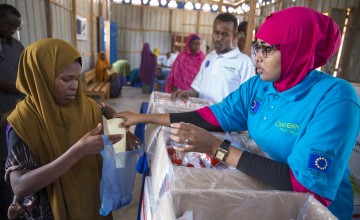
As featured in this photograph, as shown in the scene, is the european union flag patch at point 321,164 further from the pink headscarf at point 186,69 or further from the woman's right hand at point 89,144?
the pink headscarf at point 186,69

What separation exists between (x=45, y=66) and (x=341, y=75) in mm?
7480

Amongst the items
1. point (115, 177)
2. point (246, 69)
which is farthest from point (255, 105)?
point (246, 69)

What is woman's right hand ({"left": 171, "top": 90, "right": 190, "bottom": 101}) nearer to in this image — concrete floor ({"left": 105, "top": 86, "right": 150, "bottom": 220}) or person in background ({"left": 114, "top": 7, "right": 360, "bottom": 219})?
person in background ({"left": 114, "top": 7, "right": 360, "bottom": 219})

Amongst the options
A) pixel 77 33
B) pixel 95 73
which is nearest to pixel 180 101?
pixel 77 33

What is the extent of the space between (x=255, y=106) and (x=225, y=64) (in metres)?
1.19

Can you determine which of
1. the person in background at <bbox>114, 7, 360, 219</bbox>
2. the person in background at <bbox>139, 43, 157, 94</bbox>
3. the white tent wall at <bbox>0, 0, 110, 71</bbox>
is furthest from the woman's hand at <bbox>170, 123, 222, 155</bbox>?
the person in background at <bbox>139, 43, 157, 94</bbox>

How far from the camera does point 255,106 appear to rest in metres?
1.16

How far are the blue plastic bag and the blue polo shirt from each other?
1.92 ft

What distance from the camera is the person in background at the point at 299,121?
0.79 metres

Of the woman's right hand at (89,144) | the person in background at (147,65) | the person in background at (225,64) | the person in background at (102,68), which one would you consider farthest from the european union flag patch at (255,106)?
the person in background at (147,65)

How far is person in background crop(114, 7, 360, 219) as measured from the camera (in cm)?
79

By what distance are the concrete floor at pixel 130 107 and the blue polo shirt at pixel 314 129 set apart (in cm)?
173

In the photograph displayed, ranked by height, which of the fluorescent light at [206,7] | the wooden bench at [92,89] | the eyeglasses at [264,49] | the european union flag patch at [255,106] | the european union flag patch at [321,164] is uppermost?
the fluorescent light at [206,7]

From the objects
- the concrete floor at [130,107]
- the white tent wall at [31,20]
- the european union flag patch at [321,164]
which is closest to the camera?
the european union flag patch at [321,164]
